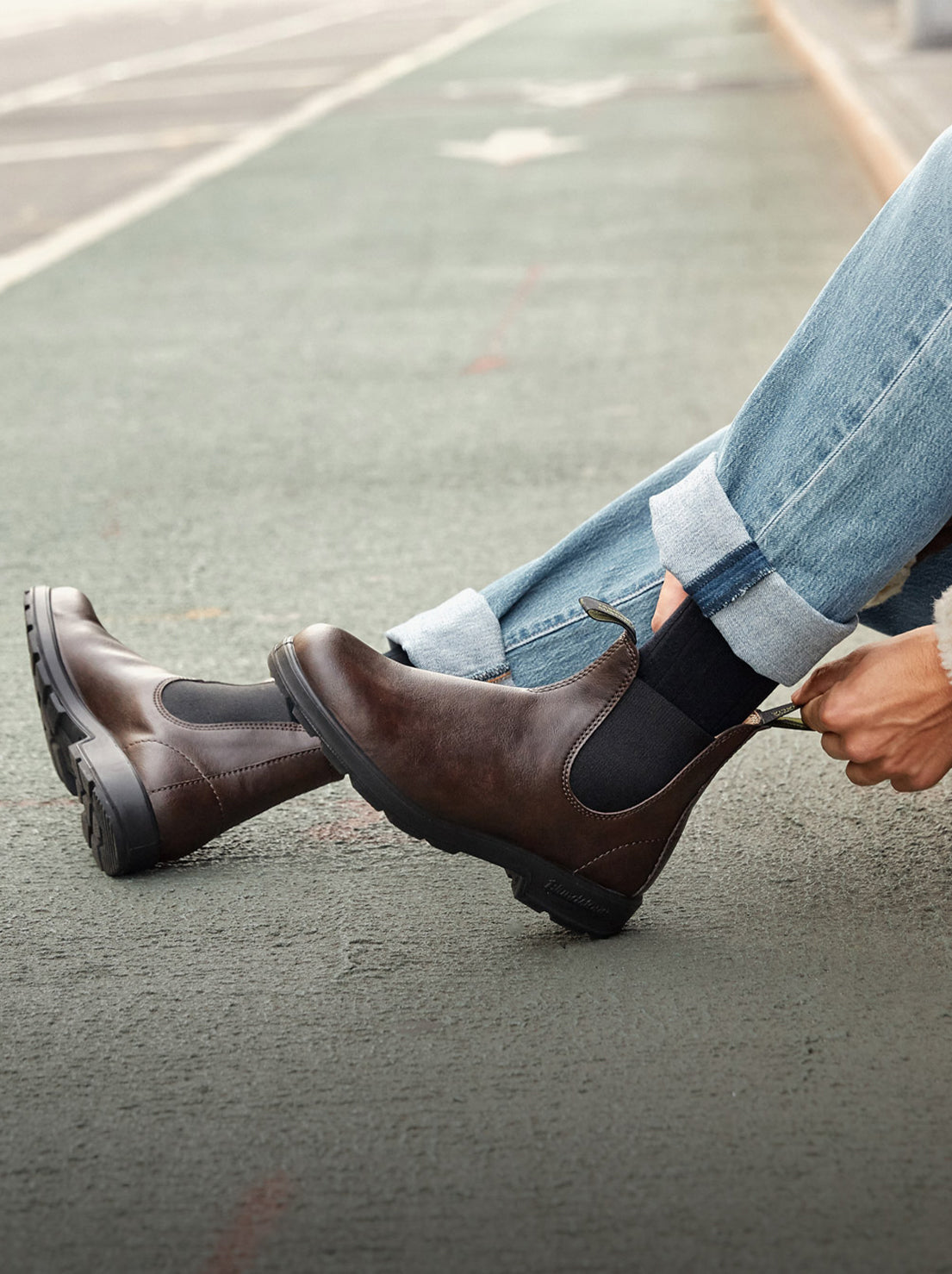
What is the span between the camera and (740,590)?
55.9 inches

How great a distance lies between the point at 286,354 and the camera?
4.47 metres

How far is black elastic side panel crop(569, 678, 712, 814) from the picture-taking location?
4.93 feet

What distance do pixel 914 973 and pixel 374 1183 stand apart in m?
0.59

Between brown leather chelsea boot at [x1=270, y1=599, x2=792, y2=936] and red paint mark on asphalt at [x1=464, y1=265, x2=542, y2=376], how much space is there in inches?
111

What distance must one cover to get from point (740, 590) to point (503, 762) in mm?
294

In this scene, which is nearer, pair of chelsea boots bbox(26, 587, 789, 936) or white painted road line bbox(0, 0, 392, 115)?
pair of chelsea boots bbox(26, 587, 789, 936)

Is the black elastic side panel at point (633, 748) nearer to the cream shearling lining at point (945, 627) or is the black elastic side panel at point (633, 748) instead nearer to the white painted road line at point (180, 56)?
the cream shearling lining at point (945, 627)

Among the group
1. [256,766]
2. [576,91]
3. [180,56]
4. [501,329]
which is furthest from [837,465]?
[180,56]

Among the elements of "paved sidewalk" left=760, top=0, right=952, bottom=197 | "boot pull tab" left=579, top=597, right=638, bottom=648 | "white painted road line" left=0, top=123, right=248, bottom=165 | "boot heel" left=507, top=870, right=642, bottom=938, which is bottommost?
"paved sidewalk" left=760, top=0, right=952, bottom=197

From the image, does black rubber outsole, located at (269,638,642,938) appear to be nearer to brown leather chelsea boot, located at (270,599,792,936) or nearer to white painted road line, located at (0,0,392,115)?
brown leather chelsea boot, located at (270,599,792,936)

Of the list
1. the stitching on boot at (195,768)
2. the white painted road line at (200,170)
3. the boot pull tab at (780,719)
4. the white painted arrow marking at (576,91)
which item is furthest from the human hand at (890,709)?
the white painted arrow marking at (576,91)

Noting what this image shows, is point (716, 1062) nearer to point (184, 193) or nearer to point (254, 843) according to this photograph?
point (254, 843)

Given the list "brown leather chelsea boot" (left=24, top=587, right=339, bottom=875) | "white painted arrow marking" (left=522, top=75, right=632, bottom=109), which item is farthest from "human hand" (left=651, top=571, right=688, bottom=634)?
"white painted arrow marking" (left=522, top=75, right=632, bottom=109)

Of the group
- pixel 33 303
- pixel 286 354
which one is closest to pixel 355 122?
pixel 33 303
